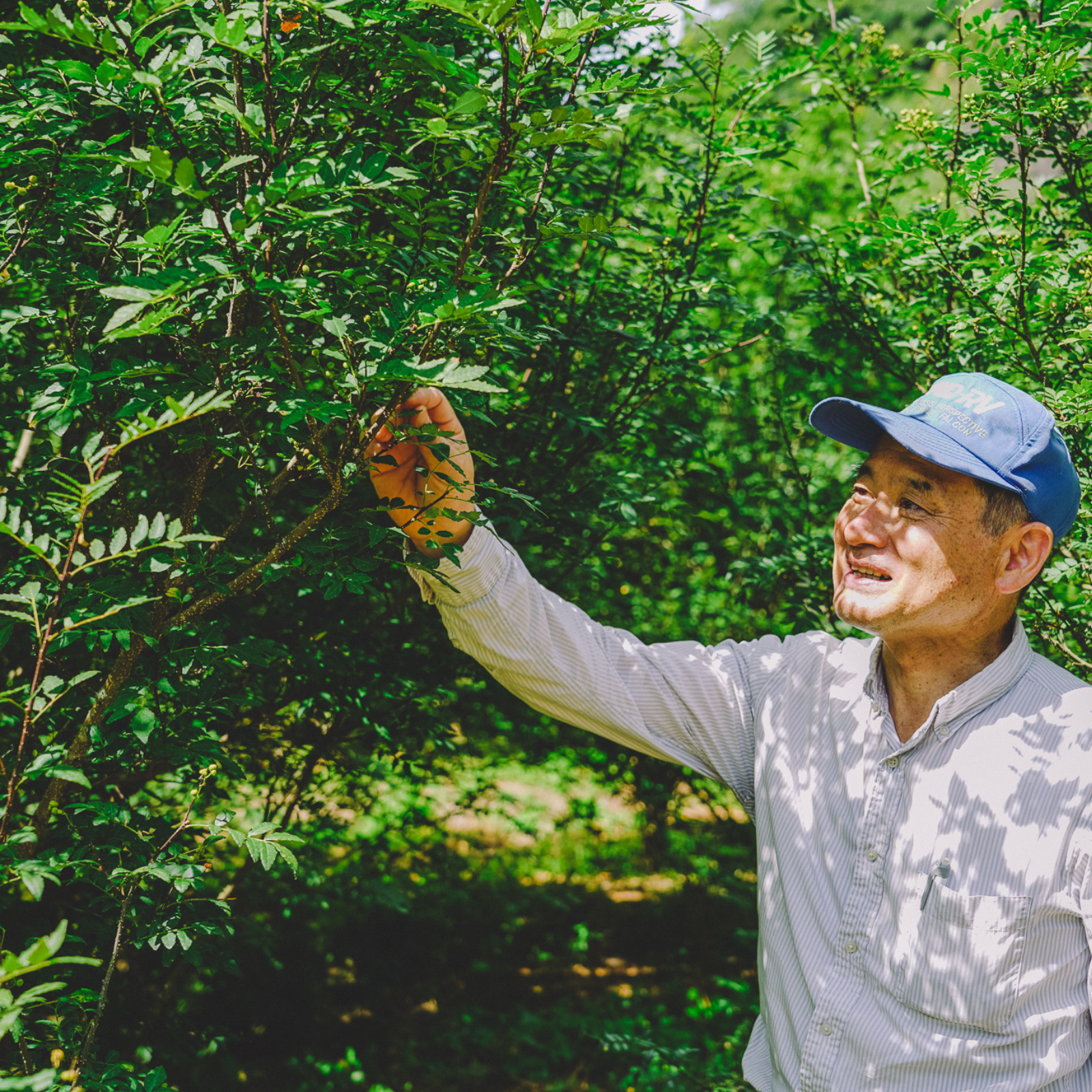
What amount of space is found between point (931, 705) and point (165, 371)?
5.32 feet

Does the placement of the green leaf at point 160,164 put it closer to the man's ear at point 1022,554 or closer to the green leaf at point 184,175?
the green leaf at point 184,175

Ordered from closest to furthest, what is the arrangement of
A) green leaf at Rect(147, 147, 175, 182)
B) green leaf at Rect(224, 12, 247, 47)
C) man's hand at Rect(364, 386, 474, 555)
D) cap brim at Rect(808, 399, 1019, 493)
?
green leaf at Rect(147, 147, 175, 182)
green leaf at Rect(224, 12, 247, 47)
man's hand at Rect(364, 386, 474, 555)
cap brim at Rect(808, 399, 1019, 493)

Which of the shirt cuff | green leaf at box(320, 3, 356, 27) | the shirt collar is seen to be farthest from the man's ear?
green leaf at box(320, 3, 356, 27)

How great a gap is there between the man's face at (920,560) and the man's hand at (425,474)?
83 centimetres

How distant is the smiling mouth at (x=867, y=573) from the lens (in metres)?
1.99

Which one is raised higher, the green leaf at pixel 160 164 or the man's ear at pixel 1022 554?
the green leaf at pixel 160 164

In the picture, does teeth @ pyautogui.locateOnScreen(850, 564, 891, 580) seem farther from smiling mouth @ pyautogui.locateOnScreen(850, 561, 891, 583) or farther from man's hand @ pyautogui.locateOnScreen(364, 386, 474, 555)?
man's hand @ pyautogui.locateOnScreen(364, 386, 474, 555)

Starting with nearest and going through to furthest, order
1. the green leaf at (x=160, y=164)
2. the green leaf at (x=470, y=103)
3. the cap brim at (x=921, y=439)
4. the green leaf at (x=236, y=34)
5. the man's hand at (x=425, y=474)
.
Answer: the green leaf at (x=160, y=164) < the green leaf at (x=236, y=34) < the green leaf at (x=470, y=103) < the man's hand at (x=425, y=474) < the cap brim at (x=921, y=439)

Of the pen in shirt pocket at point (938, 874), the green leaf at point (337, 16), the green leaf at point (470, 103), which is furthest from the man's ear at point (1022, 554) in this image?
the green leaf at point (337, 16)

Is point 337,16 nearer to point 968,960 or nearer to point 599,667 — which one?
point 599,667

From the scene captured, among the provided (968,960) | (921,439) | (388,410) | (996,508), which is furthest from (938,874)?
(388,410)

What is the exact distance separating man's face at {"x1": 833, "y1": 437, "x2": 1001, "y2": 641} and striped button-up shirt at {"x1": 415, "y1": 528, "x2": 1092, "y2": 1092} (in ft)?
0.47

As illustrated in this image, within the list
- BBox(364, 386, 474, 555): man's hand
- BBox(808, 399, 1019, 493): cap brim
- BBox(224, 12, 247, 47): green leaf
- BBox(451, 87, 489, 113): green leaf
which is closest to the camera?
BBox(224, 12, 247, 47): green leaf

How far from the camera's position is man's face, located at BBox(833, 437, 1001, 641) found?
6.41ft
